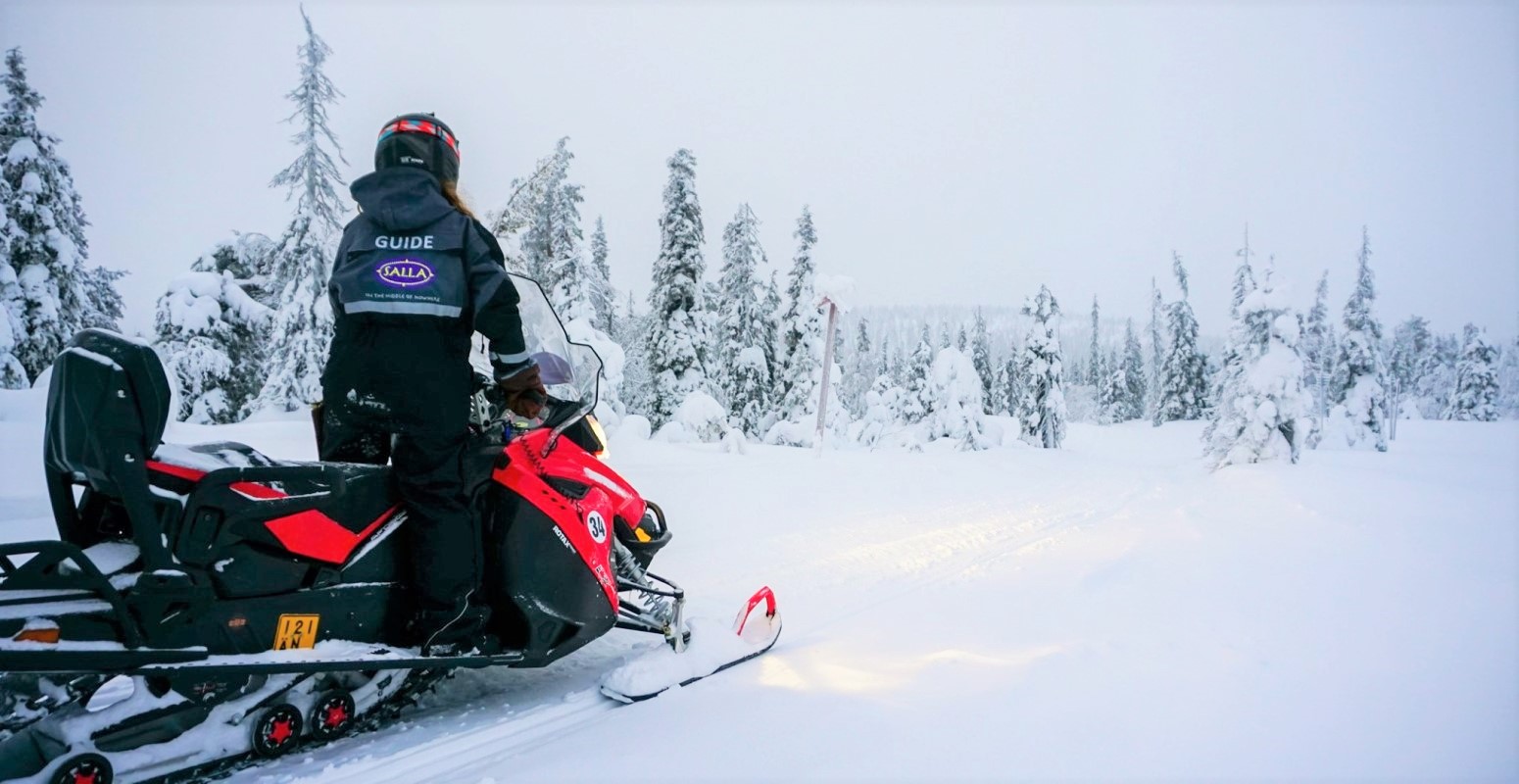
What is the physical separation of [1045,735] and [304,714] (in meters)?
2.65

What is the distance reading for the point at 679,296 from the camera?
2414cm

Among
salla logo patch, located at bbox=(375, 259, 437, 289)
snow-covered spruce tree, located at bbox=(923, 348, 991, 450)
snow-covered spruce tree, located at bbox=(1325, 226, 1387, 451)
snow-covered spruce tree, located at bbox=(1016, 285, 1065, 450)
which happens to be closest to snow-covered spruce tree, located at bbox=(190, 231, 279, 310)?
salla logo patch, located at bbox=(375, 259, 437, 289)

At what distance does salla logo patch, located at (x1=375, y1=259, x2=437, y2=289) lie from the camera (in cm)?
261

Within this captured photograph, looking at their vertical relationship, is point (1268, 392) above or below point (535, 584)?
above

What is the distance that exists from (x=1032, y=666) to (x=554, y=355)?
264cm

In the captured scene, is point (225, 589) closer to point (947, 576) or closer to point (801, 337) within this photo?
point (947, 576)

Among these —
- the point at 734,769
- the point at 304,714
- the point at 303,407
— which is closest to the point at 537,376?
the point at 304,714

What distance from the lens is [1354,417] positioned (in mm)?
33031

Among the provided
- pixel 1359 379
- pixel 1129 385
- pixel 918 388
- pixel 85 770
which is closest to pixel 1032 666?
pixel 85 770

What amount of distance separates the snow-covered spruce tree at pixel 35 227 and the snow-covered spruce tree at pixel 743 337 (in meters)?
18.6

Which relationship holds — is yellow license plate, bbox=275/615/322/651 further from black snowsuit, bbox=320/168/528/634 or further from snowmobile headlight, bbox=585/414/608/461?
snowmobile headlight, bbox=585/414/608/461

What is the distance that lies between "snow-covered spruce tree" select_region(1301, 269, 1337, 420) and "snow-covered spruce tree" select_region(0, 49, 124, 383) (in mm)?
41761

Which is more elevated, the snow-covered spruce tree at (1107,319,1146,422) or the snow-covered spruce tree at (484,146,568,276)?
the snow-covered spruce tree at (484,146,568,276)

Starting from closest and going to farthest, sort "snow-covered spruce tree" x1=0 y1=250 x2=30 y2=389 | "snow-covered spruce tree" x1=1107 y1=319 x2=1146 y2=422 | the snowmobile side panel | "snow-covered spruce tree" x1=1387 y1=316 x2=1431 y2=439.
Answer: the snowmobile side panel → "snow-covered spruce tree" x1=0 y1=250 x2=30 y2=389 → "snow-covered spruce tree" x1=1107 y1=319 x2=1146 y2=422 → "snow-covered spruce tree" x1=1387 y1=316 x2=1431 y2=439
